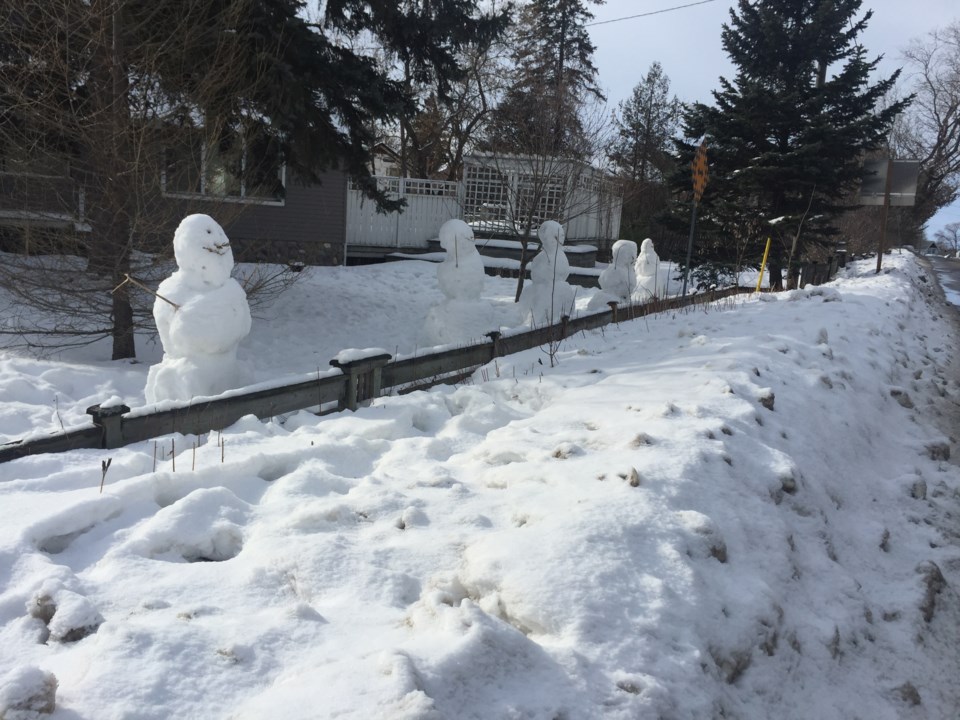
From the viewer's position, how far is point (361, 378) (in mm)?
5203

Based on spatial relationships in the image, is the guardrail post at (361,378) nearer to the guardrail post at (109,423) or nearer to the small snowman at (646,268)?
the guardrail post at (109,423)

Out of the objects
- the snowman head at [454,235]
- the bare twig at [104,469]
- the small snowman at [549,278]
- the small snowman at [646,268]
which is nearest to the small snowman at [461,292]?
the snowman head at [454,235]

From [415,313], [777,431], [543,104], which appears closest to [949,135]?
[543,104]

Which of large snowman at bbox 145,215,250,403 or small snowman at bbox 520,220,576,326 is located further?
small snowman at bbox 520,220,576,326

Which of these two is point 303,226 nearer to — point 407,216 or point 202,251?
point 407,216

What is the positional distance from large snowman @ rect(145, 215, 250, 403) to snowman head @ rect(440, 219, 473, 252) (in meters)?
3.56

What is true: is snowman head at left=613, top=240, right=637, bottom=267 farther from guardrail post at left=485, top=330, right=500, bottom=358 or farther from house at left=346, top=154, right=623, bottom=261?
guardrail post at left=485, top=330, right=500, bottom=358

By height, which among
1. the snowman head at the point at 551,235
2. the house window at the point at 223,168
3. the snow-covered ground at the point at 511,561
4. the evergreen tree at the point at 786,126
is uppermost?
the evergreen tree at the point at 786,126

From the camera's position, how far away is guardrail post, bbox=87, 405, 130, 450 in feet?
13.0

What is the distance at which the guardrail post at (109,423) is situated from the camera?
3963 millimetres

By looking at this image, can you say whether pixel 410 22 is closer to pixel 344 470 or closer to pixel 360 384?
pixel 360 384

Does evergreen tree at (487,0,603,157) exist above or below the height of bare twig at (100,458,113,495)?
above

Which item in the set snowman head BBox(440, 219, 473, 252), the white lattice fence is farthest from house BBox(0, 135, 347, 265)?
the white lattice fence

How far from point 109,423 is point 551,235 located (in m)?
7.20
